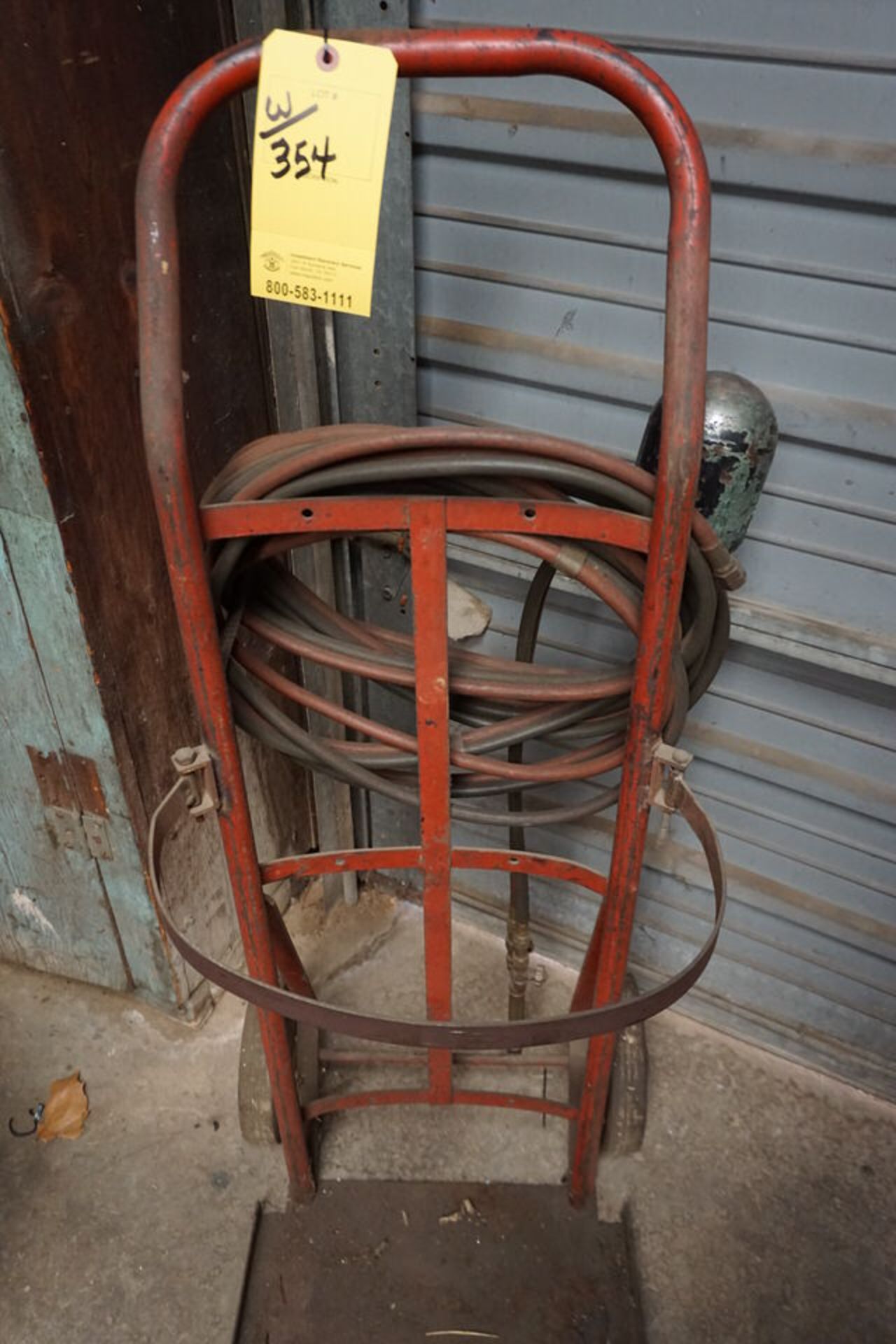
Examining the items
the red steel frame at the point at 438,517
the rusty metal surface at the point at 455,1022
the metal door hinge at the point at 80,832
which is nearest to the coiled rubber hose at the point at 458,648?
the red steel frame at the point at 438,517

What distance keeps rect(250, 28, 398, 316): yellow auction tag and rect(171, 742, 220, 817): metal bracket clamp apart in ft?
1.81

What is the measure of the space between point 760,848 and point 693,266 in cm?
121

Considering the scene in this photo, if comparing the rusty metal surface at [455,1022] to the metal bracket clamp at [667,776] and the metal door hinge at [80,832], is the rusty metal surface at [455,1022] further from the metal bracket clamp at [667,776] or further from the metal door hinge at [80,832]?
the metal door hinge at [80,832]

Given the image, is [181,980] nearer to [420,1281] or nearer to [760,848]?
[420,1281]

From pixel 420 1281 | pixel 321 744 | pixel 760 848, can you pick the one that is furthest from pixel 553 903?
pixel 321 744

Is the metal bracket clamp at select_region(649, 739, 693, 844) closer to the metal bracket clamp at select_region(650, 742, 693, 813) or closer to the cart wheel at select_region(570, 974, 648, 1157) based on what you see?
the metal bracket clamp at select_region(650, 742, 693, 813)

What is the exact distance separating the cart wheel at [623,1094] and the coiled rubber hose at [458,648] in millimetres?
698

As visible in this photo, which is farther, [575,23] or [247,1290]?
[247,1290]

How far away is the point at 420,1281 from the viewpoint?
164cm

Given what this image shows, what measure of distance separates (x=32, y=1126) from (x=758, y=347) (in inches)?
74.3

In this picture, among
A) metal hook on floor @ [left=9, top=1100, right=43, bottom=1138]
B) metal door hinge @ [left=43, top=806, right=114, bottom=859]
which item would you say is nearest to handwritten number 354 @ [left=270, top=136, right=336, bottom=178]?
metal door hinge @ [left=43, top=806, right=114, bottom=859]

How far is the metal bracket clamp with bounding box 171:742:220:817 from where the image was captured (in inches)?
45.8

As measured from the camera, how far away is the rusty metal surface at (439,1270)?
158 cm

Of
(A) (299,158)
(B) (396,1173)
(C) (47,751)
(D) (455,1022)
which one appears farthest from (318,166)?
(B) (396,1173)
